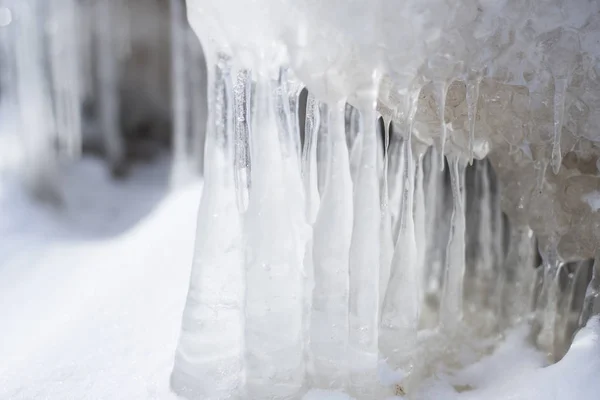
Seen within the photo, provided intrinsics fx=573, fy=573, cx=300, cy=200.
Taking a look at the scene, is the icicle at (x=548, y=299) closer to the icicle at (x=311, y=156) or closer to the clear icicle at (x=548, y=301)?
the clear icicle at (x=548, y=301)

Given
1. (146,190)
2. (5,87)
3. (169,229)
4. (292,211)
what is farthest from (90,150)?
(292,211)

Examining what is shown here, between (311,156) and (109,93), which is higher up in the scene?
(109,93)

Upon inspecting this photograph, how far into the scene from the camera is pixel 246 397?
4.83ft

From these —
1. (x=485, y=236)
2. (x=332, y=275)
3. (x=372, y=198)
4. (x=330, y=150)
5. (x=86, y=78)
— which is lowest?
(x=485, y=236)

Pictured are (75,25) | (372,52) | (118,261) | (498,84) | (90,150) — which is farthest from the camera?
(90,150)

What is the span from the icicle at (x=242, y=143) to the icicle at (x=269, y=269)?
0.12ft

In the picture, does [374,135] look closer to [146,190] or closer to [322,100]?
[322,100]

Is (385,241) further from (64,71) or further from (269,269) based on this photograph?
(64,71)

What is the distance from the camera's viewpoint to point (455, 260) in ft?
5.96

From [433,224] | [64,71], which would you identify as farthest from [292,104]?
[64,71]

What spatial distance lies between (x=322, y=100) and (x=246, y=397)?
2.57ft

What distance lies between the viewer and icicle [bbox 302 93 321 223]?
154cm

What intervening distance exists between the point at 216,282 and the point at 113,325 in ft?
1.75

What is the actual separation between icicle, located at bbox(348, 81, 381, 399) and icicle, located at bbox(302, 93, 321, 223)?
0.15m
